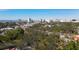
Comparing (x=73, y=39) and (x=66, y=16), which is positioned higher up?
(x=66, y=16)

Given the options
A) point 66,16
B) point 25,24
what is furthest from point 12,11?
point 66,16

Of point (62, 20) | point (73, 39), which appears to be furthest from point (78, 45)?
point (62, 20)

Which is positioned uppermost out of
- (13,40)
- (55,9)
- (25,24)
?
(55,9)
